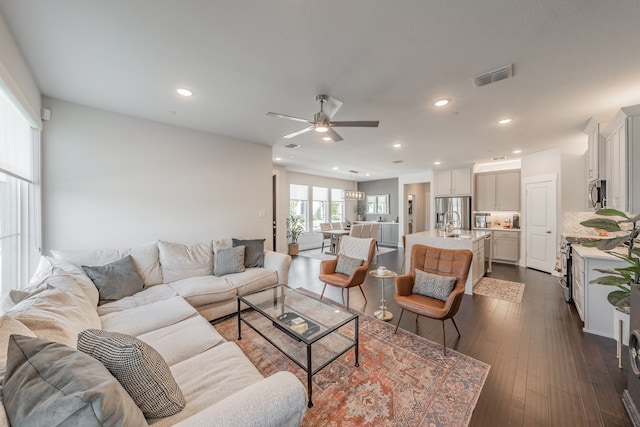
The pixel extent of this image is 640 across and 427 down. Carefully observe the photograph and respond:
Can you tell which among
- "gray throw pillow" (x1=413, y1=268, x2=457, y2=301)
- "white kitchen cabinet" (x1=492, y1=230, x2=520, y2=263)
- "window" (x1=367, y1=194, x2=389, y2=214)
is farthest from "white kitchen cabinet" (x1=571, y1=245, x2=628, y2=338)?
"window" (x1=367, y1=194, x2=389, y2=214)

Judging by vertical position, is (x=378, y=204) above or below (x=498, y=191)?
below

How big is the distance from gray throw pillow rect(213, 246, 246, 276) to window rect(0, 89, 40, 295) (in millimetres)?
1719

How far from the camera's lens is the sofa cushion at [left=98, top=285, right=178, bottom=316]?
7.22 ft

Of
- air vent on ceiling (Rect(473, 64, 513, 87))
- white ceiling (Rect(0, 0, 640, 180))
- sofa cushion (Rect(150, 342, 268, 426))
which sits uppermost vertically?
white ceiling (Rect(0, 0, 640, 180))

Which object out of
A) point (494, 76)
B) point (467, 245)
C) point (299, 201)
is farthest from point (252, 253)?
point (299, 201)

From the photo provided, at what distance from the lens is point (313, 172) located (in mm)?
7793

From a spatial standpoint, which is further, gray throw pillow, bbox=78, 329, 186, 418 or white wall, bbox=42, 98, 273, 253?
white wall, bbox=42, 98, 273, 253

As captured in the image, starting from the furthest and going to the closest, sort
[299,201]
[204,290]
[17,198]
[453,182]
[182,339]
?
[299,201]
[453,182]
[204,290]
[17,198]
[182,339]

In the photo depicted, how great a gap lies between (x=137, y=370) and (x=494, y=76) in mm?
3251

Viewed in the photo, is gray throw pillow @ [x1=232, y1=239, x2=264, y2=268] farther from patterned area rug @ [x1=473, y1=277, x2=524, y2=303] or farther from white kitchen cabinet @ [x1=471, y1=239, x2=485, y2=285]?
patterned area rug @ [x1=473, y1=277, x2=524, y2=303]

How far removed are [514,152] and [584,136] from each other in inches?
41.3

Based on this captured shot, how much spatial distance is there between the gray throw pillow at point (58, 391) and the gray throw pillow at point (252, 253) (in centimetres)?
262

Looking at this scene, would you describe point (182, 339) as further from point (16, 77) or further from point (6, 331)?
point (16, 77)

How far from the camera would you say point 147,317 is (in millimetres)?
2014
